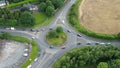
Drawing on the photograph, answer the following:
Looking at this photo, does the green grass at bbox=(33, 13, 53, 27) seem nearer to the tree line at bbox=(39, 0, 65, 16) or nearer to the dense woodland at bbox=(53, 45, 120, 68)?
the tree line at bbox=(39, 0, 65, 16)

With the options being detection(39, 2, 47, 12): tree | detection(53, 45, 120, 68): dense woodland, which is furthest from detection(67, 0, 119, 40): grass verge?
detection(39, 2, 47, 12): tree

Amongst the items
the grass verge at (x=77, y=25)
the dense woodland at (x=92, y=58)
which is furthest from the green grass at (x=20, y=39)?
the grass verge at (x=77, y=25)

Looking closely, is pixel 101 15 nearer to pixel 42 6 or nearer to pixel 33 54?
pixel 42 6

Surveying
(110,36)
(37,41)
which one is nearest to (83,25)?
(110,36)

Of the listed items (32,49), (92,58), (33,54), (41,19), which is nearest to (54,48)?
(32,49)

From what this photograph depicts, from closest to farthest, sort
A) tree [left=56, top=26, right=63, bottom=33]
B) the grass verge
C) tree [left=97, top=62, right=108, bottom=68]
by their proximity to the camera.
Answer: tree [left=97, top=62, right=108, bottom=68] < the grass verge < tree [left=56, top=26, right=63, bottom=33]
